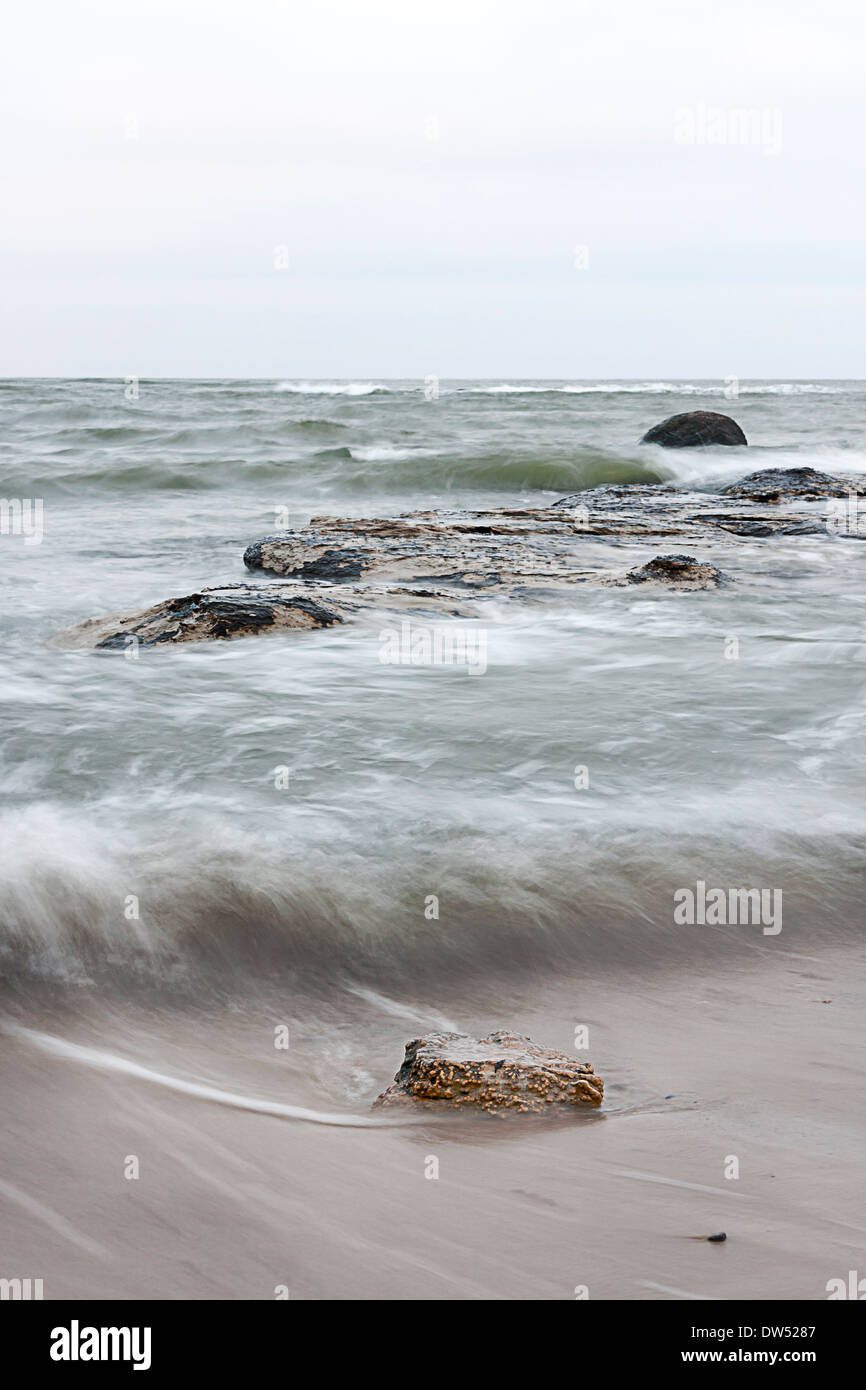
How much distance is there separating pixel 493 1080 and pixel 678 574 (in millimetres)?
6292

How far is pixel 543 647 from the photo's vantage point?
6461 mm

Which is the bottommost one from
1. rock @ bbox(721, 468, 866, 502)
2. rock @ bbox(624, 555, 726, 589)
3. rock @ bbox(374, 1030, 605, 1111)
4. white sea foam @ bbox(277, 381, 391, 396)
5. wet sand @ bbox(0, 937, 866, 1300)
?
wet sand @ bbox(0, 937, 866, 1300)

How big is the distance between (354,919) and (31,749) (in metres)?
2.07

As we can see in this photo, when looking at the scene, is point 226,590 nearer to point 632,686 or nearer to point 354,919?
point 632,686

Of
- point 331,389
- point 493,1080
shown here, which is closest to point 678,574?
point 493,1080

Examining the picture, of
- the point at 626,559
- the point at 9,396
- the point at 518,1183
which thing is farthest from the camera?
the point at 9,396

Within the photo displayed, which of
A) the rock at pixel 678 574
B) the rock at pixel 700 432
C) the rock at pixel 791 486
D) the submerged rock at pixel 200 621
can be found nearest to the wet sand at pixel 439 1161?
the submerged rock at pixel 200 621

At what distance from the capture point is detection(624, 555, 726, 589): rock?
806cm

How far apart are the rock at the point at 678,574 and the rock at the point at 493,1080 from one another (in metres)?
5.96

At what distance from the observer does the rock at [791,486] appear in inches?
518

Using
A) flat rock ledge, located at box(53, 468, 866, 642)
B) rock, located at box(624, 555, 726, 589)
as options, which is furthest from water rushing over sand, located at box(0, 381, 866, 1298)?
rock, located at box(624, 555, 726, 589)

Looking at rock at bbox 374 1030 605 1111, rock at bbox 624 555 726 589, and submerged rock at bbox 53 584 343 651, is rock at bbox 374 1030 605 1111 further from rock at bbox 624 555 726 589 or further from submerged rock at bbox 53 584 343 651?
rock at bbox 624 555 726 589

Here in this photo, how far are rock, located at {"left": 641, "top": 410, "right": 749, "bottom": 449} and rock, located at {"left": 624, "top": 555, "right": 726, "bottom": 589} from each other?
36.7 feet
